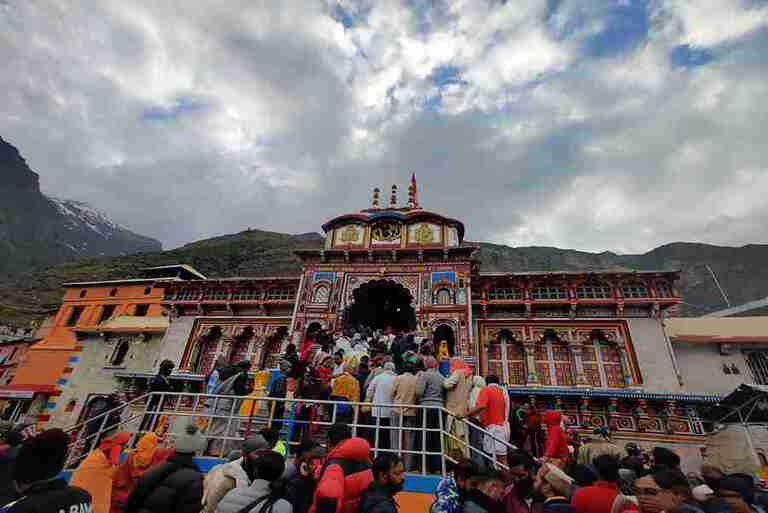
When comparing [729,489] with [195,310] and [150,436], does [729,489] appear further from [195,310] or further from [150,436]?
[195,310]

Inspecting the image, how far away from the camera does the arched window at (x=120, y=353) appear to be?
19936 mm

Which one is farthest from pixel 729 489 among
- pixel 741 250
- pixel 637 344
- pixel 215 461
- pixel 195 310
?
pixel 741 250

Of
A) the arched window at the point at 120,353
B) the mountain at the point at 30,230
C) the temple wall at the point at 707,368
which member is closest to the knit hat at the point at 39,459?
the temple wall at the point at 707,368

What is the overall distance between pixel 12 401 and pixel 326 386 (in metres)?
26.5

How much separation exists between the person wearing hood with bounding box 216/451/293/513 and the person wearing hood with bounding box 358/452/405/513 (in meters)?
0.64

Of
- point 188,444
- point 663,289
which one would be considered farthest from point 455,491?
point 663,289

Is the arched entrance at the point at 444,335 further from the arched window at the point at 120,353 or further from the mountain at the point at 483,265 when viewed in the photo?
the mountain at the point at 483,265

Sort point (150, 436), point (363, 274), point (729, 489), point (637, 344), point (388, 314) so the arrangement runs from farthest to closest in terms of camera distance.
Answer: point (388, 314), point (363, 274), point (637, 344), point (150, 436), point (729, 489)

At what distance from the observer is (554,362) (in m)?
15.1

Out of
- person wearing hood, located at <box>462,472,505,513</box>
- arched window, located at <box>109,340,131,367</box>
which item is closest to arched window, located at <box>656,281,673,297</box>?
person wearing hood, located at <box>462,472,505,513</box>

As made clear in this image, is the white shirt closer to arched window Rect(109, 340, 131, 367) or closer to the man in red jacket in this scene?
the man in red jacket

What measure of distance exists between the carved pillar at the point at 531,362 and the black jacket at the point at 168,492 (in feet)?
45.5

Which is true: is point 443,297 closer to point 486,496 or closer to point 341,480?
point 486,496

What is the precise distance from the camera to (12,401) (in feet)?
73.4
